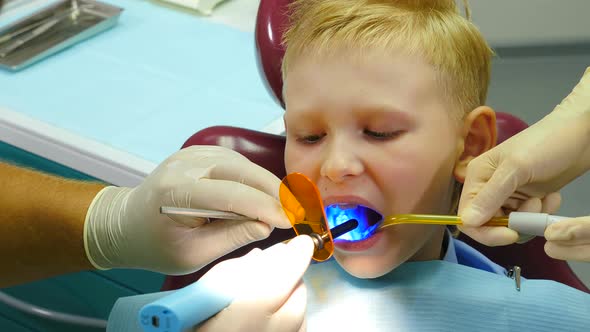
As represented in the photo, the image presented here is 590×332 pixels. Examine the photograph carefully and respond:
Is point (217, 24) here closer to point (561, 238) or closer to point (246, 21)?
point (246, 21)

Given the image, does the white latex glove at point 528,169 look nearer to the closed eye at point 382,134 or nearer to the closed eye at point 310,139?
the closed eye at point 382,134

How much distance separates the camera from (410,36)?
4.20 feet

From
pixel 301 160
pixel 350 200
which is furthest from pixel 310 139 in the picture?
pixel 350 200

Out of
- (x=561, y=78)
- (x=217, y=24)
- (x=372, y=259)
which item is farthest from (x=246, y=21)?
(x=372, y=259)

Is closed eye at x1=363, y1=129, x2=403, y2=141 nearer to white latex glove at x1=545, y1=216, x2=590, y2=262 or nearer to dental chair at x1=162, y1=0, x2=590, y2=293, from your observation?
white latex glove at x1=545, y1=216, x2=590, y2=262

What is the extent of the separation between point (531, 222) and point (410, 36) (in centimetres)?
39

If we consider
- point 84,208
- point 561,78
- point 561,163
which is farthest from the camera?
point 561,78

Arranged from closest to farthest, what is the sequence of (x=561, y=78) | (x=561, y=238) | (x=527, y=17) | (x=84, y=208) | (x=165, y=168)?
(x=561, y=238)
(x=165, y=168)
(x=84, y=208)
(x=527, y=17)
(x=561, y=78)

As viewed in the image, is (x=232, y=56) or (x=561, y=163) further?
(x=232, y=56)

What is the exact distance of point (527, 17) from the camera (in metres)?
2.19

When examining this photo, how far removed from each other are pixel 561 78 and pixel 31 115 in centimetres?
171

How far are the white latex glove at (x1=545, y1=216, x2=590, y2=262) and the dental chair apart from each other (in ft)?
1.54

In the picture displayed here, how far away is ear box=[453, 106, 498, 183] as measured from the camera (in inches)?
52.7

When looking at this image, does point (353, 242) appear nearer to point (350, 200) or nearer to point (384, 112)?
point (350, 200)
